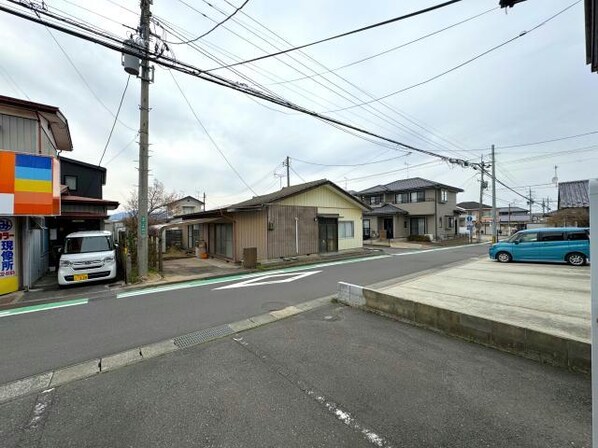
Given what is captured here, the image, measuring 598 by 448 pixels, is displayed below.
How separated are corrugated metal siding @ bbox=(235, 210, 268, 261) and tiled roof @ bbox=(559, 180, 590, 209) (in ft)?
53.9

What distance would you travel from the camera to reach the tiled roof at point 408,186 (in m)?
29.6

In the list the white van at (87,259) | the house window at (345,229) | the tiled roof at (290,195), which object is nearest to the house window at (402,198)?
the tiled roof at (290,195)

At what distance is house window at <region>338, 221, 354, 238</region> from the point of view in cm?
1881

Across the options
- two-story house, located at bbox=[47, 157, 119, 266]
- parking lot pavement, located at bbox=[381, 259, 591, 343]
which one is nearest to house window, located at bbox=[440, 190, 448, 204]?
parking lot pavement, located at bbox=[381, 259, 591, 343]

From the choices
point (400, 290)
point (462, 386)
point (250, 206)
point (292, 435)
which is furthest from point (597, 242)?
point (250, 206)

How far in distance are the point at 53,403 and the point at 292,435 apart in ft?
8.76

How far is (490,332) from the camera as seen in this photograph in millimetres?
4160

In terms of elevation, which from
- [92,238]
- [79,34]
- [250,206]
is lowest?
[92,238]

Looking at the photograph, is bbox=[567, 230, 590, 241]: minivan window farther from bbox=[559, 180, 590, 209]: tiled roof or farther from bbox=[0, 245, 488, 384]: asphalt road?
bbox=[0, 245, 488, 384]: asphalt road

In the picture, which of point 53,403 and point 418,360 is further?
point 418,360

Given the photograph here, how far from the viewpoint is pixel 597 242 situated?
1687 millimetres

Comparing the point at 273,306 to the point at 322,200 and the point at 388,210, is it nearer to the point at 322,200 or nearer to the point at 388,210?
the point at 322,200

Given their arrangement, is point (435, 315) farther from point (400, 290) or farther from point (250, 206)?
point (250, 206)

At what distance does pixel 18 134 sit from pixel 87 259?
446 centimetres
